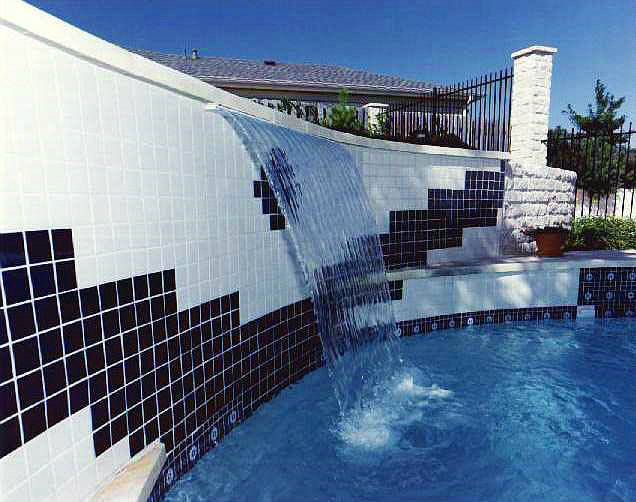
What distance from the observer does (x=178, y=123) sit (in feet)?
8.94

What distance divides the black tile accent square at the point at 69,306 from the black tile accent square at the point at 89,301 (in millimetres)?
35

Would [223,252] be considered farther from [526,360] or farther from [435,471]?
[526,360]

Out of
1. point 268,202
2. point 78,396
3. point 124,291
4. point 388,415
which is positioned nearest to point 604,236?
point 388,415

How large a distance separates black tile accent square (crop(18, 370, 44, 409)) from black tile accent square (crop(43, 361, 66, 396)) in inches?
1.2

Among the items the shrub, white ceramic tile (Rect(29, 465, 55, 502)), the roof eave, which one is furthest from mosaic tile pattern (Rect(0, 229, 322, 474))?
the roof eave

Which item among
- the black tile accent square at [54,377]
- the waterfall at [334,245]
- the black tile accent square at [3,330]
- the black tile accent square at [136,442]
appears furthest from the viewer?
the waterfall at [334,245]

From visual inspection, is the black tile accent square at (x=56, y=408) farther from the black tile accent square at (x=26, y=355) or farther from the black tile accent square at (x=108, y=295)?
the black tile accent square at (x=108, y=295)

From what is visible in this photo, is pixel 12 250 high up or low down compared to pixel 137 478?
up

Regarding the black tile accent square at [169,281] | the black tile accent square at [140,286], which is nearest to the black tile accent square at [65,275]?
the black tile accent square at [140,286]

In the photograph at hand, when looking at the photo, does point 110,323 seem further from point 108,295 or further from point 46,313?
point 46,313

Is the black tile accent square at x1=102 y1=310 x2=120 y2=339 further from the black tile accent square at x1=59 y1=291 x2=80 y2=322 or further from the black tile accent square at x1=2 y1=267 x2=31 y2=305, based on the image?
the black tile accent square at x1=2 y1=267 x2=31 y2=305

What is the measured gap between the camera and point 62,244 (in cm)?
194

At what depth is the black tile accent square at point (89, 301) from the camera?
6.73ft

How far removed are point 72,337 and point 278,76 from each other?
1370 cm
